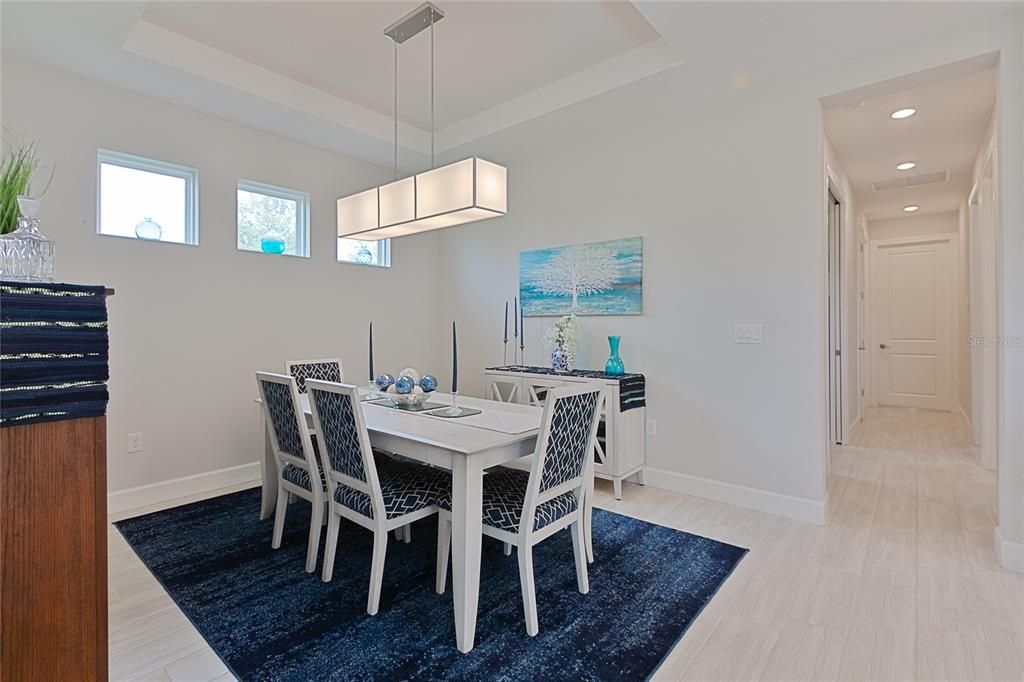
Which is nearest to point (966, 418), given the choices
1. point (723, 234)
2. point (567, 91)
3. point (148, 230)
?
point (723, 234)

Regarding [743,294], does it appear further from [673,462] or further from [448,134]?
[448,134]

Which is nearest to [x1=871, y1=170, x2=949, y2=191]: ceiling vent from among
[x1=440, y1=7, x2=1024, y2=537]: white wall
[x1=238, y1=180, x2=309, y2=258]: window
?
[x1=440, y1=7, x2=1024, y2=537]: white wall

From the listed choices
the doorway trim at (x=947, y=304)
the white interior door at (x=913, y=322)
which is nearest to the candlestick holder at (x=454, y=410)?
the doorway trim at (x=947, y=304)

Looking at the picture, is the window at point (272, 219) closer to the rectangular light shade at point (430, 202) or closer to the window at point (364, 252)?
the window at point (364, 252)

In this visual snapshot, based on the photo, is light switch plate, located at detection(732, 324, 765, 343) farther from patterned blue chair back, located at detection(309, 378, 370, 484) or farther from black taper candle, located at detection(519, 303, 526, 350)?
patterned blue chair back, located at detection(309, 378, 370, 484)

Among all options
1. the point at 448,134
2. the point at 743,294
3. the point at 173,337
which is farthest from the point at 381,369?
the point at 743,294

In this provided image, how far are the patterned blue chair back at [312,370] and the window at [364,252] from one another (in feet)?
3.80

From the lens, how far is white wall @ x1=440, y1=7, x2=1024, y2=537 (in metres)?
2.98

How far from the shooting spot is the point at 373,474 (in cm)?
203

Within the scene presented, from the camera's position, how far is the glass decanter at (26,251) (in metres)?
1.08

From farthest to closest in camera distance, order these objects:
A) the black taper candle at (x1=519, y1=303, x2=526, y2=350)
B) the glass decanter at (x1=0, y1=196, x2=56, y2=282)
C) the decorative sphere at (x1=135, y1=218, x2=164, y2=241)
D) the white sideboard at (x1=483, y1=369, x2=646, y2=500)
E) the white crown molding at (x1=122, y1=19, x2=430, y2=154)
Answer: the black taper candle at (x1=519, y1=303, x2=526, y2=350)
the white sideboard at (x1=483, y1=369, x2=646, y2=500)
the decorative sphere at (x1=135, y1=218, x2=164, y2=241)
the white crown molding at (x1=122, y1=19, x2=430, y2=154)
the glass decanter at (x1=0, y1=196, x2=56, y2=282)

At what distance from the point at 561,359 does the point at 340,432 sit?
1.97 m

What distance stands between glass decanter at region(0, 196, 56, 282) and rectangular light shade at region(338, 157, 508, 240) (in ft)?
5.14

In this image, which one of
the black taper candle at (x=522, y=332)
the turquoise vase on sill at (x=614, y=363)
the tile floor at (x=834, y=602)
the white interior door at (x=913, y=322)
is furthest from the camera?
the white interior door at (x=913, y=322)
